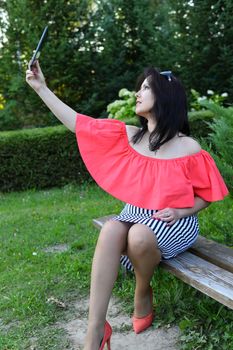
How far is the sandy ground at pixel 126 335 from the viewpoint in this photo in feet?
7.62

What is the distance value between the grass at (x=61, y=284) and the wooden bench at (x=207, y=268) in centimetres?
27

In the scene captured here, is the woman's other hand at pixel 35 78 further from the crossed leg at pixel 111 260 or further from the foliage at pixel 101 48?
the foliage at pixel 101 48

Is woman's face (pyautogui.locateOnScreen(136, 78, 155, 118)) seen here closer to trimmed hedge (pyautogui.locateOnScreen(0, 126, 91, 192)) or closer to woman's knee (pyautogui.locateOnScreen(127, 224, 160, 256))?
woman's knee (pyautogui.locateOnScreen(127, 224, 160, 256))

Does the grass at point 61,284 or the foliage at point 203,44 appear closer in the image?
the grass at point 61,284

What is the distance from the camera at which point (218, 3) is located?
7.73 m

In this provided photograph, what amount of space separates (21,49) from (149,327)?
6.89 meters

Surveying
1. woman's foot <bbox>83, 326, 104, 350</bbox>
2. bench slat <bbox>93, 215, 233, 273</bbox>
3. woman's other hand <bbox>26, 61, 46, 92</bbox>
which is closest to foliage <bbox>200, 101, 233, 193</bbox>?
bench slat <bbox>93, 215, 233, 273</bbox>

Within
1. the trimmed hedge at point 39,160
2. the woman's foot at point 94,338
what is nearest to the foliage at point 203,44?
the trimmed hedge at point 39,160

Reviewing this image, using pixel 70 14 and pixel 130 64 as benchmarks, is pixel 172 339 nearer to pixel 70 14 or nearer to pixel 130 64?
pixel 70 14

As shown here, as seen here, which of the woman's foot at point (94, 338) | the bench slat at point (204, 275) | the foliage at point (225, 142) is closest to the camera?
the bench slat at point (204, 275)

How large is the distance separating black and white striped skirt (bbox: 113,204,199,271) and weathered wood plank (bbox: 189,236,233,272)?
9cm

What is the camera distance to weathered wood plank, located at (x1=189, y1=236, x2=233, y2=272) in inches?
91.6

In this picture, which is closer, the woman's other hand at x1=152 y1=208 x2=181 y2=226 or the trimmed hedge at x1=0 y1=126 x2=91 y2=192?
the woman's other hand at x1=152 y1=208 x2=181 y2=226

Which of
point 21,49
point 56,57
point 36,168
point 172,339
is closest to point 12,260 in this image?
point 172,339
